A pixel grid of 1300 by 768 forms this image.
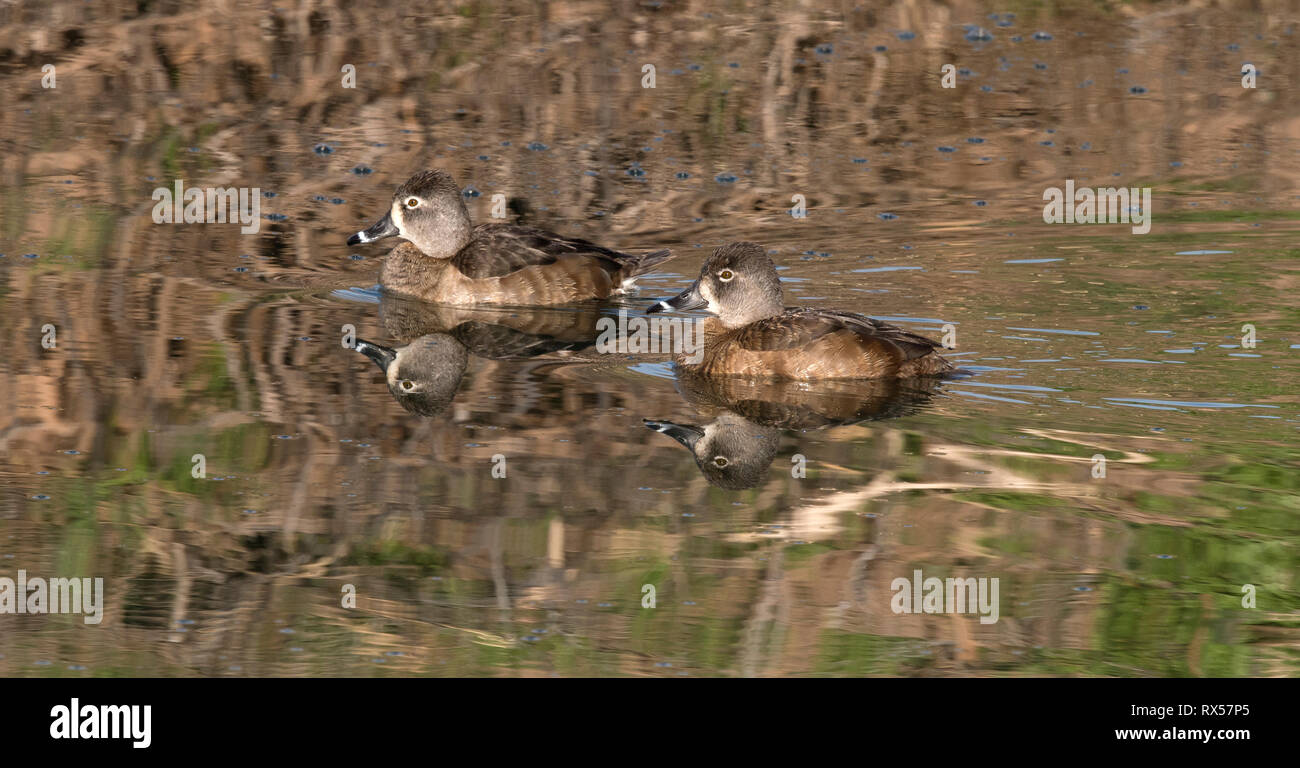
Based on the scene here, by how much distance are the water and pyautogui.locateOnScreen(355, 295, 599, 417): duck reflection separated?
0.05m

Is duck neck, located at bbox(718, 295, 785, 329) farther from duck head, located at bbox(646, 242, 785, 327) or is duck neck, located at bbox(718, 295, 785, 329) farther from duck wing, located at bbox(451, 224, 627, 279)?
duck wing, located at bbox(451, 224, 627, 279)

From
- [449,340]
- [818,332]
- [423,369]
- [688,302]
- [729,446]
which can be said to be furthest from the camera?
[449,340]

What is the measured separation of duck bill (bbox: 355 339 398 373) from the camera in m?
10.4

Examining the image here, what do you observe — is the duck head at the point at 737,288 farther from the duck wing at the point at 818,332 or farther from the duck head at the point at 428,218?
the duck head at the point at 428,218

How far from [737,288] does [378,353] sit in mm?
2177

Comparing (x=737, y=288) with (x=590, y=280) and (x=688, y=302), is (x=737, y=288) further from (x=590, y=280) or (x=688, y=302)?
(x=590, y=280)

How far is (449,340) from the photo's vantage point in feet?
37.3

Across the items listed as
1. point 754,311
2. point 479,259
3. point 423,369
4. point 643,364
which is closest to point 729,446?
point 643,364

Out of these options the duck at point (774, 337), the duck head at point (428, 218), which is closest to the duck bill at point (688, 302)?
the duck at point (774, 337)

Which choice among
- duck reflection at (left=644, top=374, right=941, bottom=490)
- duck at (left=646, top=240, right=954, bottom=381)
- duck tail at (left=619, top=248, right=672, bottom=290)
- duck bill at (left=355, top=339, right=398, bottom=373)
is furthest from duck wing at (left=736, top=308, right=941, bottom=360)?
duck tail at (left=619, top=248, right=672, bottom=290)

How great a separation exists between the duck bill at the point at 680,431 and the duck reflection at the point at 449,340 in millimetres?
1164

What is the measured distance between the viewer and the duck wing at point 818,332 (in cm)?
987

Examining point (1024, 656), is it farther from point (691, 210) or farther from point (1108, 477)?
point (691, 210)

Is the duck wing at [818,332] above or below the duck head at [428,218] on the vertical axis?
below
